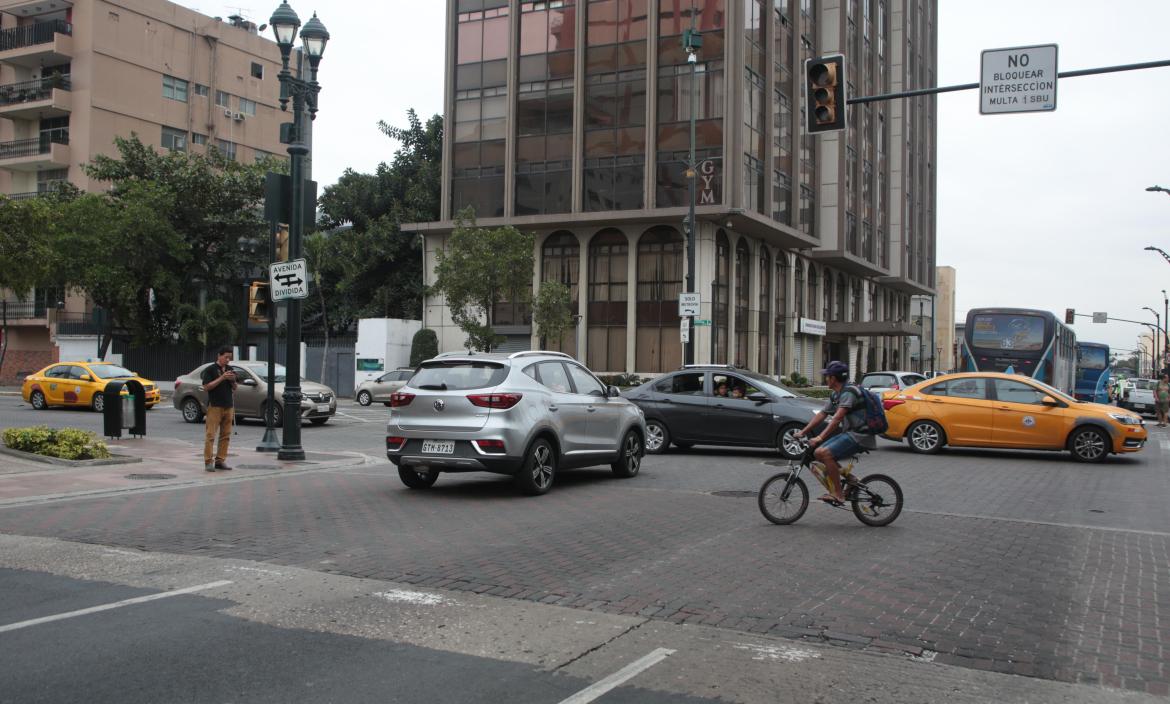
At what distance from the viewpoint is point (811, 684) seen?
4.88 m

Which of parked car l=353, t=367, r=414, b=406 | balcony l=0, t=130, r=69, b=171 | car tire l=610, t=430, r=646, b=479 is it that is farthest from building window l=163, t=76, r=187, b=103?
car tire l=610, t=430, r=646, b=479

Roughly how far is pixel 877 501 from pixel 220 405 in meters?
9.47

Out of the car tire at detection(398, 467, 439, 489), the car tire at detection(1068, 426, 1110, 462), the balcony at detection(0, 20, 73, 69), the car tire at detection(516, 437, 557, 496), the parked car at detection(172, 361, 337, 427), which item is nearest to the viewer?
the car tire at detection(516, 437, 557, 496)

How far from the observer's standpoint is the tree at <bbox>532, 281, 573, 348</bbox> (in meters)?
38.2

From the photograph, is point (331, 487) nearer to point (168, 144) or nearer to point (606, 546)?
point (606, 546)

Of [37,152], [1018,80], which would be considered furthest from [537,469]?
[37,152]

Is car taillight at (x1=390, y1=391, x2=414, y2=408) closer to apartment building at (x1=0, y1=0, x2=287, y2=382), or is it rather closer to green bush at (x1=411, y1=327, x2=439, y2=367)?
green bush at (x1=411, y1=327, x2=439, y2=367)

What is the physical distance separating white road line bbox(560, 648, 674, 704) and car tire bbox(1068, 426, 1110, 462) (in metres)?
14.7

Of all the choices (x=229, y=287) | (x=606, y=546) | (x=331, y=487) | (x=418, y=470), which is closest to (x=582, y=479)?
(x=418, y=470)

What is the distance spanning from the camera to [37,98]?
48.5 metres

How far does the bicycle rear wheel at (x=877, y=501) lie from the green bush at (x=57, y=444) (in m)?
11.4

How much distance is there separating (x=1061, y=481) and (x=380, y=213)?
137 feet

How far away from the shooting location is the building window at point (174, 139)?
2053 inches

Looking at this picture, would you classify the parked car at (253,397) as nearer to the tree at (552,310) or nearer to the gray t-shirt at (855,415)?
the tree at (552,310)
